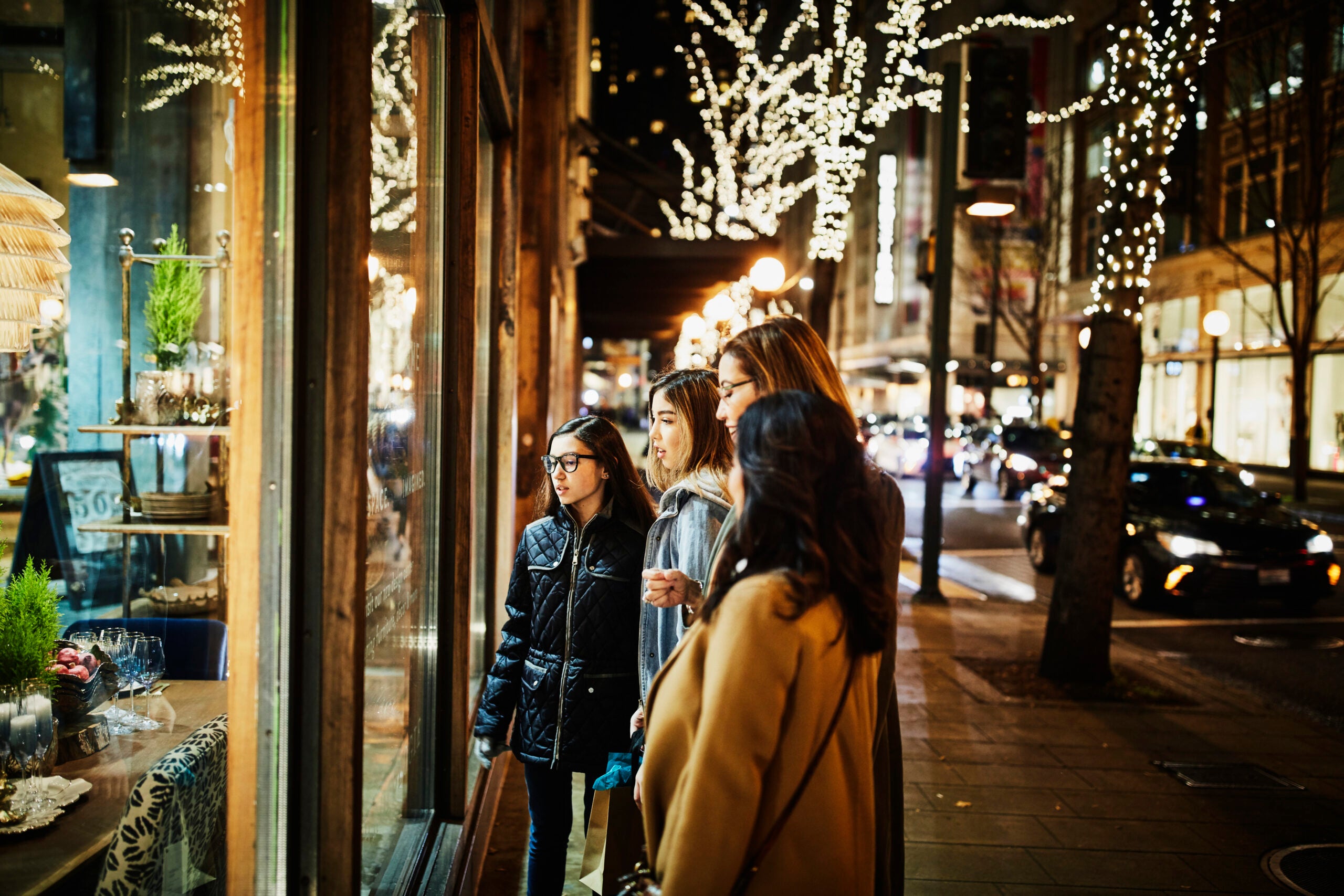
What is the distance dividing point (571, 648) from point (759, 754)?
1.51 m

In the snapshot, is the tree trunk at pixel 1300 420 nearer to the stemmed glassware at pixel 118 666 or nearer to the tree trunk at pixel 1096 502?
the tree trunk at pixel 1096 502

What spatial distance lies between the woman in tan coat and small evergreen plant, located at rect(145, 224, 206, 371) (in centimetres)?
338

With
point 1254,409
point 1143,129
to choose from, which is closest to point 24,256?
point 1143,129

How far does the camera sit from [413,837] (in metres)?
3.32

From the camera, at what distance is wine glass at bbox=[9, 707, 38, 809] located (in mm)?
2365

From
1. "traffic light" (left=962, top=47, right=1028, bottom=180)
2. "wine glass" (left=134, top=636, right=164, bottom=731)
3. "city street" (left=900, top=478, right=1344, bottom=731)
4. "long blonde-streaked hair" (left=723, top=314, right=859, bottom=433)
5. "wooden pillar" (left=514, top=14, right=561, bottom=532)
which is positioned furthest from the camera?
"city street" (left=900, top=478, right=1344, bottom=731)

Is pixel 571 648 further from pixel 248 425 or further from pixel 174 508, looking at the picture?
pixel 174 508

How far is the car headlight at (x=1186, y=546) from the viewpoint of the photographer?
978cm

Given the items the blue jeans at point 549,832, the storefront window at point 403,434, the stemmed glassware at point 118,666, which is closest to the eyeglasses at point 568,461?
the storefront window at point 403,434

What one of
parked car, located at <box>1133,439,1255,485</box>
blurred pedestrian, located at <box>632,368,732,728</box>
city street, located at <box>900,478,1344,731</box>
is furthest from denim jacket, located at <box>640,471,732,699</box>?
parked car, located at <box>1133,439,1255,485</box>

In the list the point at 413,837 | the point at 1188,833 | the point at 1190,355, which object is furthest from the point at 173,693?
the point at 1190,355

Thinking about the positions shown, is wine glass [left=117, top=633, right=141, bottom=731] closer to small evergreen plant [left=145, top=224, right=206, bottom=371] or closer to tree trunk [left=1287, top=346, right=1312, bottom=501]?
small evergreen plant [left=145, top=224, right=206, bottom=371]

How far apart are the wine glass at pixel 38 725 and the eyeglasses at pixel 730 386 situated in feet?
6.52

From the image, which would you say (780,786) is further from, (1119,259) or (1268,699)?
(1268,699)
